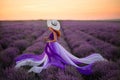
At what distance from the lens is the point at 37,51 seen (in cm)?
420

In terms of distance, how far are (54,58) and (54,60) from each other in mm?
38

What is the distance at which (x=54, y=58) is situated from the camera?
3.40 m

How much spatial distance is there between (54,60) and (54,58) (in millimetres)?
38

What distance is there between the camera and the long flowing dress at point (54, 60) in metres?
3.27

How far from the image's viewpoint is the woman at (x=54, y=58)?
3295 mm

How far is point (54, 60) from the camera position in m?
3.38

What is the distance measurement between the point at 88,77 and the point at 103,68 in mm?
368

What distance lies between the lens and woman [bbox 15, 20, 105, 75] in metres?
3.29

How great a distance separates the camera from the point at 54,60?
338 centimetres

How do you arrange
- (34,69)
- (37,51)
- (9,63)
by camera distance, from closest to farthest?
(34,69) → (9,63) → (37,51)

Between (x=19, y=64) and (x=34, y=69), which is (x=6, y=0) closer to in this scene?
(x=19, y=64)

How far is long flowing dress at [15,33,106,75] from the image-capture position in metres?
3.27

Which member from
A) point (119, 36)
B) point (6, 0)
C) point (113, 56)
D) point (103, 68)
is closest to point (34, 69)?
point (103, 68)

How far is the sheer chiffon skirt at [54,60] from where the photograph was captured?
10.7 ft
